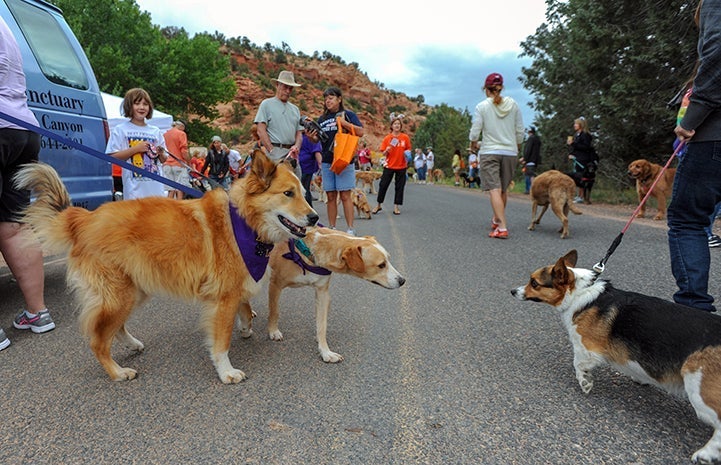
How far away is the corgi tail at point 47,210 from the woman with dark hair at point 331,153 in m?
4.46

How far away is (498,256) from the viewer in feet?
19.7

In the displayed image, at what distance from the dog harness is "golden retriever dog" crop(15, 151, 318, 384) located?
0.81 ft

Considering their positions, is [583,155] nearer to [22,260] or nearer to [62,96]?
[62,96]

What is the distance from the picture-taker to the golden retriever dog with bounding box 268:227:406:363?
3.17m

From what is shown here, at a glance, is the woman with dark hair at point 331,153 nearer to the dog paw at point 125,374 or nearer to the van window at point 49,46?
the van window at point 49,46

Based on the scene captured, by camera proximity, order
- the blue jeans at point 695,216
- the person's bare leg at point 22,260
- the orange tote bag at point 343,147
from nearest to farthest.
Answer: the blue jeans at point 695,216, the person's bare leg at point 22,260, the orange tote bag at point 343,147

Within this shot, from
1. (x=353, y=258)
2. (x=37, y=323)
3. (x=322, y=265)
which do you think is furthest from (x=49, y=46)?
(x=353, y=258)

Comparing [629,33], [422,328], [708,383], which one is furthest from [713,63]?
[629,33]

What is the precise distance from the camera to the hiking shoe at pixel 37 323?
3.44 meters

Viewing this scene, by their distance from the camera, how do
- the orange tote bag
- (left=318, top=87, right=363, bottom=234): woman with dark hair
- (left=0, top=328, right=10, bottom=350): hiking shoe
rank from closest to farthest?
1. (left=0, top=328, right=10, bottom=350): hiking shoe
2. the orange tote bag
3. (left=318, top=87, right=363, bottom=234): woman with dark hair

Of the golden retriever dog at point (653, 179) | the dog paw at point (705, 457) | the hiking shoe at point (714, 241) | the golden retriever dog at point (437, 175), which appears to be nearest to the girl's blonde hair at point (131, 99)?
the dog paw at point (705, 457)

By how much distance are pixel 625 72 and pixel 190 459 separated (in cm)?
1588

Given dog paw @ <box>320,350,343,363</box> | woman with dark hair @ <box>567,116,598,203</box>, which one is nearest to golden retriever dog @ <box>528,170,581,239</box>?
dog paw @ <box>320,350,343,363</box>

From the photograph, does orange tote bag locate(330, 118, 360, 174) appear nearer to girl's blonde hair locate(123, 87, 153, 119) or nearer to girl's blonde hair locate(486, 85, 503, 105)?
girl's blonde hair locate(486, 85, 503, 105)
